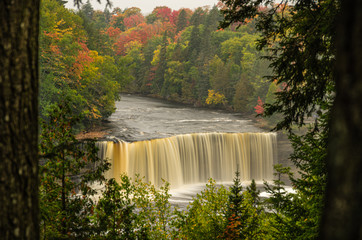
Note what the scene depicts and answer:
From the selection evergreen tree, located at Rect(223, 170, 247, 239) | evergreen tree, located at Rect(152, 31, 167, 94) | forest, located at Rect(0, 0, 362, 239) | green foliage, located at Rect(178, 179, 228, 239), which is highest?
evergreen tree, located at Rect(152, 31, 167, 94)

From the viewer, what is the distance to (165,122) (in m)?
34.3

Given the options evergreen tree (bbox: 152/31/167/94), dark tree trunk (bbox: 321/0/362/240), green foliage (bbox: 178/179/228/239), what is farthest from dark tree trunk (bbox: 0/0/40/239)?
evergreen tree (bbox: 152/31/167/94)

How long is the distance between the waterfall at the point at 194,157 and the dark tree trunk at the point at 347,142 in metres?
→ 23.9

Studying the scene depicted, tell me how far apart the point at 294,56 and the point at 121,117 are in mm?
31323

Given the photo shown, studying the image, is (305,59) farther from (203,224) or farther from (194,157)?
(194,157)

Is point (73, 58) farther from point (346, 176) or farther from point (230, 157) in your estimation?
point (346, 176)

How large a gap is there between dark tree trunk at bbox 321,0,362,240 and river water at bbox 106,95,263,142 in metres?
26.1

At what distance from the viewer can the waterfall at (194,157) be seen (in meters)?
25.5

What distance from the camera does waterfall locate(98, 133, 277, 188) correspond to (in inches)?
1004

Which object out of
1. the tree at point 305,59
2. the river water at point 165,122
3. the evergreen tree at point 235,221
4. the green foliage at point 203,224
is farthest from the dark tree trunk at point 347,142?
the river water at point 165,122

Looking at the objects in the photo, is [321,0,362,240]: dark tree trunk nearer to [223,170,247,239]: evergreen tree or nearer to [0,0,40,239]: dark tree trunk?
[0,0,40,239]: dark tree trunk

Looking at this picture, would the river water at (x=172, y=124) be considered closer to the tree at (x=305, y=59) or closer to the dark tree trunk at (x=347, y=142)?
the tree at (x=305, y=59)

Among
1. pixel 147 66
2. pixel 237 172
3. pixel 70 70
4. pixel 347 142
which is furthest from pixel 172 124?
pixel 147 66

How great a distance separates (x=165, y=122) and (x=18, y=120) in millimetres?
32388
